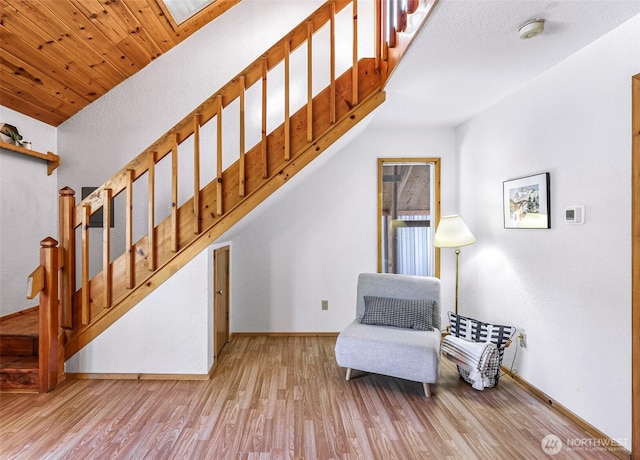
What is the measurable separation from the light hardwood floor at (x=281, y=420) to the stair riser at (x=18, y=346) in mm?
371

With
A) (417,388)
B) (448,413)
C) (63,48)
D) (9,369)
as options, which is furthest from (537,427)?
(63,48)

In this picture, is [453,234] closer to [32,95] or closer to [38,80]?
[38,80]

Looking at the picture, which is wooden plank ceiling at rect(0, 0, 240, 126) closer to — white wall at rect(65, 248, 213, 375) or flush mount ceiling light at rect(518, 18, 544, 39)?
white wall at rect(65, 248, 213, 375)

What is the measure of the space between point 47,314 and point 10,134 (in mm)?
1812

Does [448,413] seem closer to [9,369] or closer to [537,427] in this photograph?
[537,427]

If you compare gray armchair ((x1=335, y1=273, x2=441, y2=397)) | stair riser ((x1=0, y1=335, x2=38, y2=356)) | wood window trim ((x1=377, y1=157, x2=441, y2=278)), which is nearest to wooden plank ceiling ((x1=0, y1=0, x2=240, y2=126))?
stair riser ((x1=0, y1=335, x2=38, y2=356))

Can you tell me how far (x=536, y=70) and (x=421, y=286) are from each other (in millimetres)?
1874

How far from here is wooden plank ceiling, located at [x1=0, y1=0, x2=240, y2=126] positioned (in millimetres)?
2514

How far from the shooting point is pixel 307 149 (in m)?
2.64

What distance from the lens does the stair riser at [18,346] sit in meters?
2.67

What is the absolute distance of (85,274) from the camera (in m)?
2.61

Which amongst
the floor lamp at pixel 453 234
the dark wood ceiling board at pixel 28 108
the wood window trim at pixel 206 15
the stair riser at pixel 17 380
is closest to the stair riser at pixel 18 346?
the stair riser at pixel 17 380

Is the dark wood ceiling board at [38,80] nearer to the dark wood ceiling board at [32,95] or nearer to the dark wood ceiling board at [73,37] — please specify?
the dark wood ceiling board at [32,95]

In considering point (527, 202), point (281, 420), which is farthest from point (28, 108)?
point (527, 202)
